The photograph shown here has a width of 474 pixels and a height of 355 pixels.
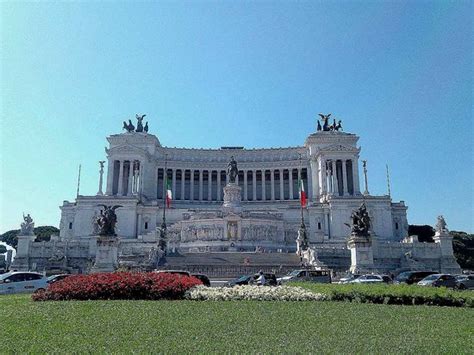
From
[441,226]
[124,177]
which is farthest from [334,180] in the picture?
[124,177]

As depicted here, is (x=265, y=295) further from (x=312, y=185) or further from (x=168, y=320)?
(x=312, y=185)

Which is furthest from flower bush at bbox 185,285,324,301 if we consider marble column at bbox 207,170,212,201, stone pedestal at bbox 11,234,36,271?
marble column at bbox 207,170,212,201

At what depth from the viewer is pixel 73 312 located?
14.3 metres

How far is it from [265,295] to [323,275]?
1496 cm

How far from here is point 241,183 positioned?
106 m

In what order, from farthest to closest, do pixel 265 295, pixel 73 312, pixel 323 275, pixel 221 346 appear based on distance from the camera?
pixel 323 275 < pixel 265 295 < pixel 73 312 < pixel 221 346

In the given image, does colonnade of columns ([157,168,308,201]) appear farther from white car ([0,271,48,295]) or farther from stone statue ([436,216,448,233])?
white car ([0,271,48,295])

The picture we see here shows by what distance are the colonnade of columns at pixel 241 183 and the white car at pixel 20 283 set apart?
7237 cm

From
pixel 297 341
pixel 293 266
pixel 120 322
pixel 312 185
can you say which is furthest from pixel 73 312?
pixel 312 185

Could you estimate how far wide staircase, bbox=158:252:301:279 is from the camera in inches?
1617

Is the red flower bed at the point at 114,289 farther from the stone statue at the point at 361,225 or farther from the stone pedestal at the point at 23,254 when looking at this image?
the stone pedestal at the point at 23,254

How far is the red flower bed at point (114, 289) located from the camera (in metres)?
19.2

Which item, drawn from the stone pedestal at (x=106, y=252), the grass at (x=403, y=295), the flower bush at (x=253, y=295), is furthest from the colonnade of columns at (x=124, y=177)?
the grass at (x=403, y=295)

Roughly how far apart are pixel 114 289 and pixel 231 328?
9776 mm
